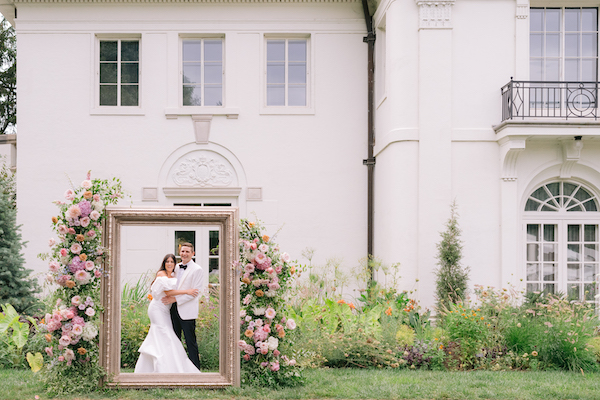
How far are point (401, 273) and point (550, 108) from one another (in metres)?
4.21

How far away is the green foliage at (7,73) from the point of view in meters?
22.5

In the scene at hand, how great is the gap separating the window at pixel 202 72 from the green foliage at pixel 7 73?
13.3 m

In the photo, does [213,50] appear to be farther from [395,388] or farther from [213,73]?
[395,388]

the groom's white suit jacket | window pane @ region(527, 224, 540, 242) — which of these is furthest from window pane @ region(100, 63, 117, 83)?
window pane @ region(527, 224, 540, 242)

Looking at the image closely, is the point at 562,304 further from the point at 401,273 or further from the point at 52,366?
the point at 52,366

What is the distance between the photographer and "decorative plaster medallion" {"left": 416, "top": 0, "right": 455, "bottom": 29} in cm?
1058

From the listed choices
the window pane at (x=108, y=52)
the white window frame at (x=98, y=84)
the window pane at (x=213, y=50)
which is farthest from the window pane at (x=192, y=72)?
the window pane at (x=108, y=52)

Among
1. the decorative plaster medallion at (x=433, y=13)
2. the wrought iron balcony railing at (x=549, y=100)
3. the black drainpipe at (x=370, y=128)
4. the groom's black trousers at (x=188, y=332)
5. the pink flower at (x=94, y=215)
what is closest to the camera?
the pink flower at (x=94, y=215)

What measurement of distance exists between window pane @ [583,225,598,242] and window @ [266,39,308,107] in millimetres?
6264

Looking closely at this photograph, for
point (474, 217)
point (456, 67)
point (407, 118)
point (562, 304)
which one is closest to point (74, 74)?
point (407, 118)

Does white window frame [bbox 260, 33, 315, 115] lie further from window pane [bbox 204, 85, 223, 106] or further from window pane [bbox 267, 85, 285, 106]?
window pane [bbox 204, 85, 223, 106]

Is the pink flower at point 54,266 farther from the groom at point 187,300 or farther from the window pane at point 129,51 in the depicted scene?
the window pane at point 129,51

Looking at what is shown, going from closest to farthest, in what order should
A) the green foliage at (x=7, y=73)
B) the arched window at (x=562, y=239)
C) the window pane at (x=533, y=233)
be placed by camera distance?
the arched window at (x=562, y=239) → the window pane at (x=533, y=233) → the green foliage at (x=7, y=73)

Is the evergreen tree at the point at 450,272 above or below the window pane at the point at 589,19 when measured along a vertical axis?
below
